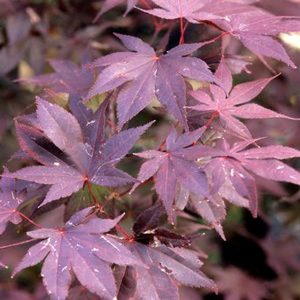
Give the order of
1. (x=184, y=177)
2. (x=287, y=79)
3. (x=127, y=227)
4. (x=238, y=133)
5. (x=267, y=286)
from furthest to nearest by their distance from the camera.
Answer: (x=267, y=286) → (x=287, y=79) → (x=127, y=227) → (x=238, y=133) → (x=184, y=177)

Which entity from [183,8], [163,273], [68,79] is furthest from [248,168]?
[68,79]

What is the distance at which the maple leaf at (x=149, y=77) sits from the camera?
3.03 feet

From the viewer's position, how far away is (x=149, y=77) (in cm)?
96

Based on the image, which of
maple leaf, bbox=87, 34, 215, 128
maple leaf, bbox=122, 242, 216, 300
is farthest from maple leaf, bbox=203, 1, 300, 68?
maple leaf, bbox=122, 242, 216, 300

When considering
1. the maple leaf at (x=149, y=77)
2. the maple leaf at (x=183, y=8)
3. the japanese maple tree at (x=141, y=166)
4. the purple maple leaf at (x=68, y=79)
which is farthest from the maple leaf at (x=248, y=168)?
the purple maple leaf at (x=68, y=79)

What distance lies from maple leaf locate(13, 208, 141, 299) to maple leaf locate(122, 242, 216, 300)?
9 centimetres

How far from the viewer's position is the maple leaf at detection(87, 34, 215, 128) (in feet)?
3.03

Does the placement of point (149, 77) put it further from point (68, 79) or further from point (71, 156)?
point (68, 79)

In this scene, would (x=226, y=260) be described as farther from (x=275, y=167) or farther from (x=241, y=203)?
(x=275, y=167)

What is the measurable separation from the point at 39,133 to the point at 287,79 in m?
0.96

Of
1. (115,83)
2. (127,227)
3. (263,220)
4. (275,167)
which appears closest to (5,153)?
(127,227)

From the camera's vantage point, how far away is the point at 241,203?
1.07 metres

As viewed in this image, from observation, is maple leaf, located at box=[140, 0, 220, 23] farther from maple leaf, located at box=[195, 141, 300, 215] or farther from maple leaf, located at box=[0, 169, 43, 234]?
maple leaf, located at box=[0, 169, 43, 234]

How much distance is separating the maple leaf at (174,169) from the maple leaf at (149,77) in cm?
4
